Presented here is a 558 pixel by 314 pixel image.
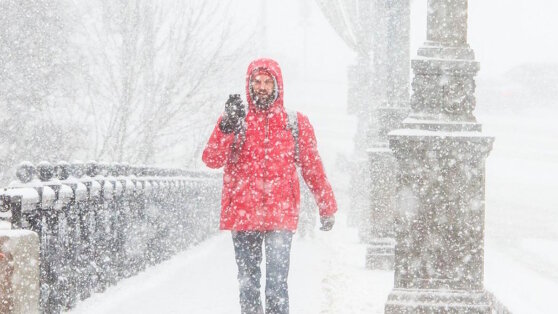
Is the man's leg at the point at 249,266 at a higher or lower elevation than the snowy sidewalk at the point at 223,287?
higher

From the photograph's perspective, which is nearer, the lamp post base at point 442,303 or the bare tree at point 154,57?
the lamp post base at point 442,303

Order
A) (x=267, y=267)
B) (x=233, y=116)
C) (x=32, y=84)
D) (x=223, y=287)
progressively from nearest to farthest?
(x=233, y=116), (x=267, y=267), (x=223, y=287), (x=32, y=84)

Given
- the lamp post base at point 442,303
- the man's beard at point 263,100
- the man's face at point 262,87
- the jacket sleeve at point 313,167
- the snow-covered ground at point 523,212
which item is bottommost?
the snow-covered ground at point 523,212

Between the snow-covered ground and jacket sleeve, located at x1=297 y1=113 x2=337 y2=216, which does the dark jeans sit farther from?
the snow-covered ground

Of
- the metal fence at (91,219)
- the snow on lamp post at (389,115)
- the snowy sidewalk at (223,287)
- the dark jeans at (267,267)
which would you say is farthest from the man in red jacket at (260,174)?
the snow on lamp post at (389,115)

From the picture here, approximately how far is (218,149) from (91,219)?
7.28 feet

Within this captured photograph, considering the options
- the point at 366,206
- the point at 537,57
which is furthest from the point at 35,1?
the point at 537,57

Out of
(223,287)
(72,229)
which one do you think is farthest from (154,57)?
(72,229)

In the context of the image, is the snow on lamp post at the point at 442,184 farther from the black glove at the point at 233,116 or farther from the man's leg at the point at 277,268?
the black glove at the point at 233,116

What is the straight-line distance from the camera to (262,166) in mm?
4426

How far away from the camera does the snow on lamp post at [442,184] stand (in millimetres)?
5609

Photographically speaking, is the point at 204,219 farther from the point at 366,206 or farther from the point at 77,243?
the point at 77,243

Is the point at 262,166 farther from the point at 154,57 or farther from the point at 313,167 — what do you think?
the point at 154,57

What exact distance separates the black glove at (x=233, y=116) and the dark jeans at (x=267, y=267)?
1.91 feet
